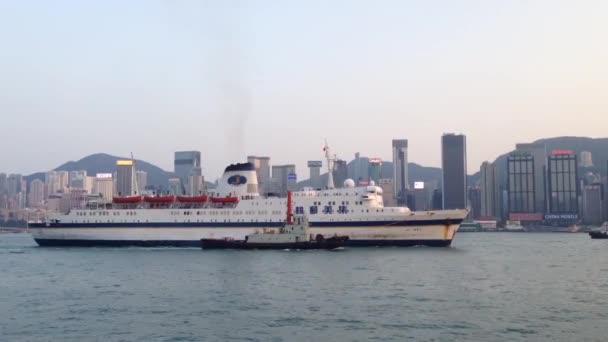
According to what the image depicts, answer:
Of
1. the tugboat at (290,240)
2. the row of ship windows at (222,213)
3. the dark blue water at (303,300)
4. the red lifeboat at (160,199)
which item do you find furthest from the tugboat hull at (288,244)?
the red lifeboat at (160,199)

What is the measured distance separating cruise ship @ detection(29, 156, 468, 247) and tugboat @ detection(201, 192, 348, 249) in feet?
8.61

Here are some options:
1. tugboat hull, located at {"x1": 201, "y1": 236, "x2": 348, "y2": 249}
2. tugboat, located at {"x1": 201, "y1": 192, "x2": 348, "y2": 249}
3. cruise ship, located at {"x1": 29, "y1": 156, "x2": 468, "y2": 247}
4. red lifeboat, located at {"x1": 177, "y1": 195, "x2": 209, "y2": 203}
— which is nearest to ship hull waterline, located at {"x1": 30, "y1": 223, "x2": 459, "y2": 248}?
cruise ship, located at {"x1": 29, "y1": 156, "x2": 468, "y2": 247}

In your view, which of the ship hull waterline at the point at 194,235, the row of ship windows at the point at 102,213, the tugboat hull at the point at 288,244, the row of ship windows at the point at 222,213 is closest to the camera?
the tugboat hull at the point at 288,244

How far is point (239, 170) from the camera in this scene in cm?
7669

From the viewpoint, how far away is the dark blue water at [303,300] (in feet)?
81.4

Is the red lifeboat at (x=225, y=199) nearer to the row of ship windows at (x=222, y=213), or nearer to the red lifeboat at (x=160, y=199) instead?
the row of ship windows at (x=222, y=213)

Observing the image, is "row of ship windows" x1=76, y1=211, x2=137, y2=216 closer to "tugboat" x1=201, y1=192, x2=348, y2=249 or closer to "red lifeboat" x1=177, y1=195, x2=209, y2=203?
"red lifeboat" x1=177, y1=195, x2=209, y2=203

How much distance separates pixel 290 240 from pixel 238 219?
8608 mm

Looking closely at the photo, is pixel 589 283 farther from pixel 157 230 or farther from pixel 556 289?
pixel 157 230

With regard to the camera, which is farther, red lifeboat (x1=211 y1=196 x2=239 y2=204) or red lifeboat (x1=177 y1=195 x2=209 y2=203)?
red lifeboat (x1=177 y1=195 x2=209 y2=203)

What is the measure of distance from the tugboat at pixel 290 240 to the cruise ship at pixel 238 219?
2.62m

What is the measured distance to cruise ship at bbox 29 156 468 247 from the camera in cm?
6606

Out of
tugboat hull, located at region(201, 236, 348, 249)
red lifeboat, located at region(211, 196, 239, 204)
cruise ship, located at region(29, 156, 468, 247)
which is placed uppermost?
red lifeboat, located at region(211, 196, 239, 204)

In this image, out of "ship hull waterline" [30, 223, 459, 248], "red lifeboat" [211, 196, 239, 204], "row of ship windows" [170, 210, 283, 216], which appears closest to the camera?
"ship hull waterline" [30, 223, 459, 248]
